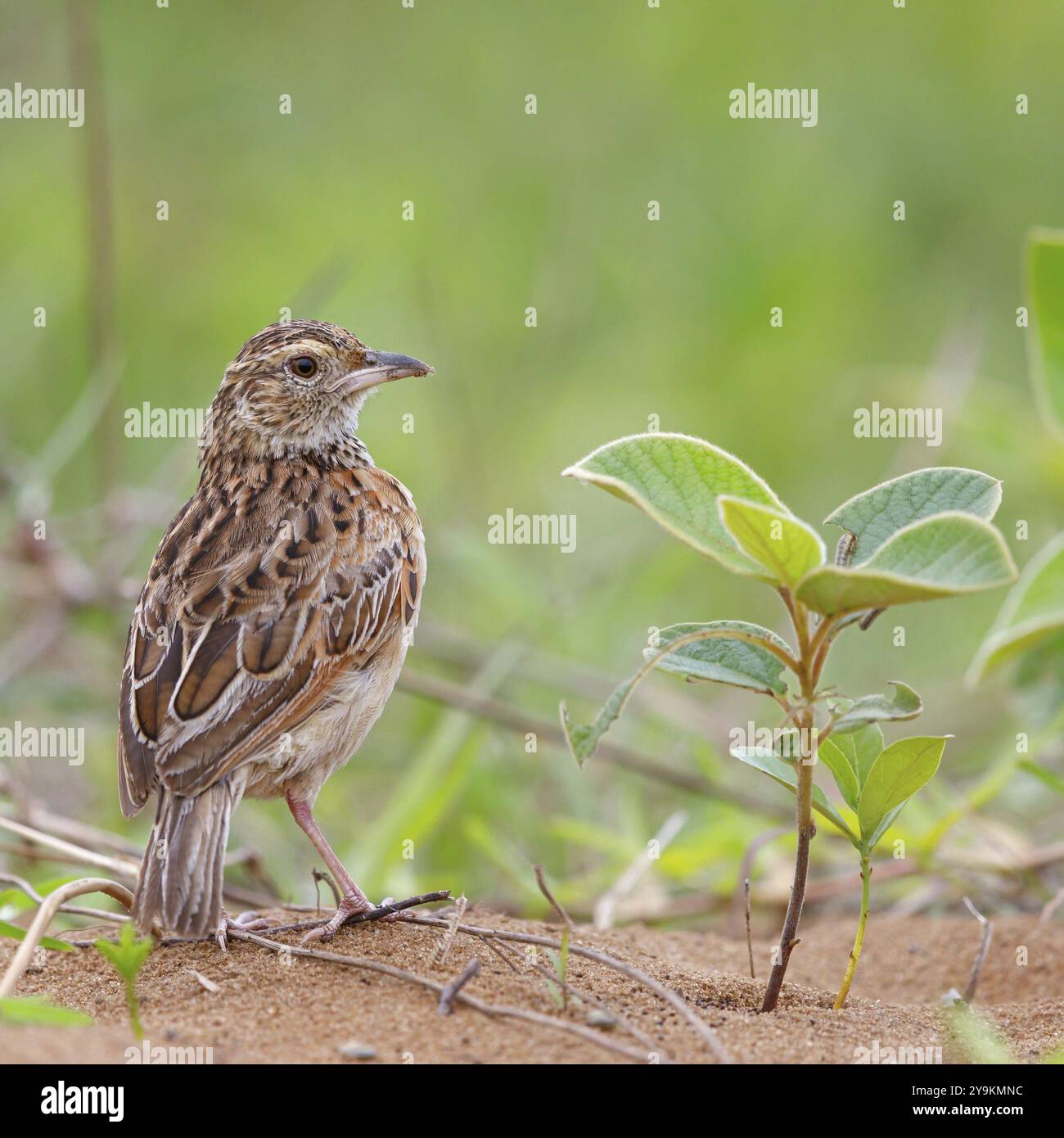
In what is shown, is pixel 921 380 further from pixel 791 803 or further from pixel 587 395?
pixel 587 395

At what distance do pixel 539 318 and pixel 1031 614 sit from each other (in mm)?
7374

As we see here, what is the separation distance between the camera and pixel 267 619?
4684 mm

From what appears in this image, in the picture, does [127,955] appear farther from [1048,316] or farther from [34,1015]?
[1048,316]

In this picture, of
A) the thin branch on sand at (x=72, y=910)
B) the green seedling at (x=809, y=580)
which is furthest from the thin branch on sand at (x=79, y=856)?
the green seedling at (x=809, y=580)

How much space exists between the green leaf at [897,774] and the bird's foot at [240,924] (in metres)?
1.76

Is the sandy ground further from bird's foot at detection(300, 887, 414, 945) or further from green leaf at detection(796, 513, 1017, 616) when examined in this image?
green leaf at detection(796, 513, 1017, 616)

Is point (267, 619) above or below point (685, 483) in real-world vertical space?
below

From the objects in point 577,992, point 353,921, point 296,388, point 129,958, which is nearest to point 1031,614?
point 577,992

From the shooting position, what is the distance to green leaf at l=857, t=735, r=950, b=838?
347 centimetres

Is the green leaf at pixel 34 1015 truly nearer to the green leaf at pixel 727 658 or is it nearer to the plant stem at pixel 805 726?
the green leaf at pixel 727 658

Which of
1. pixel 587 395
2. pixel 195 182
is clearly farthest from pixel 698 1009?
pixel 195 182

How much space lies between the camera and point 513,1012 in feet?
11.1

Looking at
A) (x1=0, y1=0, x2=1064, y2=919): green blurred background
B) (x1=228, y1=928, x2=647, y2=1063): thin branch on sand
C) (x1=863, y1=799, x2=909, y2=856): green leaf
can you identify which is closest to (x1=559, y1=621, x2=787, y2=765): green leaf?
(x1=863, y1=799, x2=909, y2=856): green leaf

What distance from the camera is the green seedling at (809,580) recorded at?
3.04 metres
